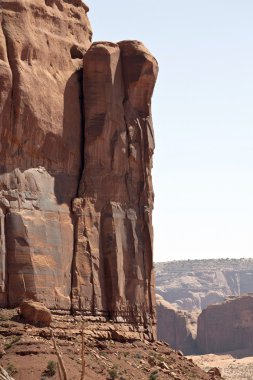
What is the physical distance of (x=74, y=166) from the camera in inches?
1758

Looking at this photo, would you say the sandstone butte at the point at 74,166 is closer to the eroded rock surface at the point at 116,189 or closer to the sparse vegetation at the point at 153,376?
the eroded rock surface at the point at 116,189

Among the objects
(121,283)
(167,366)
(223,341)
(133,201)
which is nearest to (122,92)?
(133,201)

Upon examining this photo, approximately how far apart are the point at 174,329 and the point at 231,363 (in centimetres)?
1118

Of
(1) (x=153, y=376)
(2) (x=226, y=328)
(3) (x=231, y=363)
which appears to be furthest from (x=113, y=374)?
(2) (x=226, y=328)

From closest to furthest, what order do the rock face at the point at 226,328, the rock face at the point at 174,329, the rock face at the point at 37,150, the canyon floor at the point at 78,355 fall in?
the canyon floor at the point at 78,355 → the rock face at the point at 37,150 → the rock face at the point at 226,328 → the rock face at the point at 174,329

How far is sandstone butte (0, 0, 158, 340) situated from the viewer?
4109 cm

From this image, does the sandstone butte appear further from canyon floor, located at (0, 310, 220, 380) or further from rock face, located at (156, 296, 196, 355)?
rock face, located at (156, 296, 196, 355)

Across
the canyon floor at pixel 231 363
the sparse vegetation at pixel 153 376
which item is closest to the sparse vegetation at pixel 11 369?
the sparse vegetation at pixel 153 376

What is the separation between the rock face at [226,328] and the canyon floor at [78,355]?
67716 mm

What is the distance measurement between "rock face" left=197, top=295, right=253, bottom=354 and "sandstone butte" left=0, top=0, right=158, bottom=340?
66.9 m

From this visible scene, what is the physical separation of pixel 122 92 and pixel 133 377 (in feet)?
43.7

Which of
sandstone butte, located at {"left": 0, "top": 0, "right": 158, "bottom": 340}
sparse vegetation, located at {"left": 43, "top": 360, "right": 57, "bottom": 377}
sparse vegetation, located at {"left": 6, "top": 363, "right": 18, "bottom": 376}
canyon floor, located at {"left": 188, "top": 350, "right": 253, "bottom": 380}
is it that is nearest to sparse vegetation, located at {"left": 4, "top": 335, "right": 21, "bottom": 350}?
sparse vegetation, located at {"left": 6, "top": 363, "right": 18, "bottom": 376}

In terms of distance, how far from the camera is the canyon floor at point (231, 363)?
309ft

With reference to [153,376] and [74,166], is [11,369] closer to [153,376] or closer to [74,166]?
[153,376]
